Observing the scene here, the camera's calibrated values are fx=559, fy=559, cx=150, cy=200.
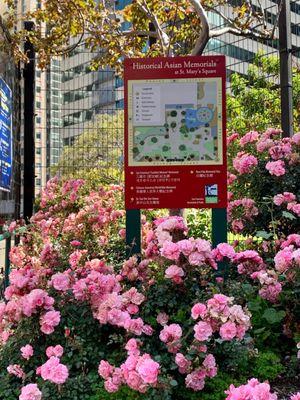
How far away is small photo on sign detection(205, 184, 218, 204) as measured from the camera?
12.1ft

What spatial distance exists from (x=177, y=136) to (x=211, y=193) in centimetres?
44

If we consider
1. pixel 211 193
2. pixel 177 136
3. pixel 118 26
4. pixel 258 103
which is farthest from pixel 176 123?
pixel 258 103

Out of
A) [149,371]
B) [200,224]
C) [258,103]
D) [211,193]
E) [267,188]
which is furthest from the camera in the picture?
[258,103]

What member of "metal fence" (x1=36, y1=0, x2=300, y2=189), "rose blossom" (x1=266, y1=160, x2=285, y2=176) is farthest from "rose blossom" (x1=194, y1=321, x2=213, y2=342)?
"metal fence" (x1=36, y1=0, x2=300, y2=189)

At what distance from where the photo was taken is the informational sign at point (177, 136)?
371cm

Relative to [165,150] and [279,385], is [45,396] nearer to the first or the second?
[279,385]

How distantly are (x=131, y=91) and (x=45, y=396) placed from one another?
84.4 inches

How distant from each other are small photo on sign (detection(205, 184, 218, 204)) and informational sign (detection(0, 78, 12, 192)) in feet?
8.66

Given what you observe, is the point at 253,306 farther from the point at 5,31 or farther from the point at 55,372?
the point at 5,31

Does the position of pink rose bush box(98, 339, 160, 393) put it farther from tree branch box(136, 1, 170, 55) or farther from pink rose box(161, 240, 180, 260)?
tree branch box(136, 1, 170, 55)

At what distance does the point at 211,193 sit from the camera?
3713mm

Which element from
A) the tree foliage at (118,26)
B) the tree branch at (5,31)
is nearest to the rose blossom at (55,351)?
the tree foliage at (118,26)

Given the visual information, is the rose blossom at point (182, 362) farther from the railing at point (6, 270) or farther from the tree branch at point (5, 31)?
the tree branch at point (5, 31)

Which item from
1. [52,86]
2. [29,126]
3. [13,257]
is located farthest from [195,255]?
[52,86]
